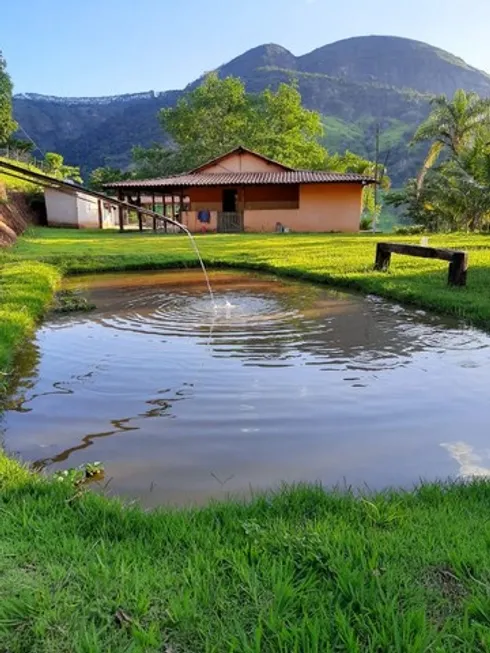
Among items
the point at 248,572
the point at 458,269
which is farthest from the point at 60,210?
the point at 248,572

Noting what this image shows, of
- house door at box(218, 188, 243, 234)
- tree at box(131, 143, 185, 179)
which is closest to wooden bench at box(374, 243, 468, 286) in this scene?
house door at box(218, 188, 243, 234)

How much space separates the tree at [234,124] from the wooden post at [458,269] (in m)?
34.7

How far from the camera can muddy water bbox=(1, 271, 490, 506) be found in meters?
3.62

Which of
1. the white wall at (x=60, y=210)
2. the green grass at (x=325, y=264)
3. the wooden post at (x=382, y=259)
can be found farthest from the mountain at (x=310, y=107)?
the wooden post at (x=382, y=259)

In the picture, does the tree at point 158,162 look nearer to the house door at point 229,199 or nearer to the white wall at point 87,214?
the white wall at point 87,214

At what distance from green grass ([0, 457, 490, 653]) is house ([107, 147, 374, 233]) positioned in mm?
27428

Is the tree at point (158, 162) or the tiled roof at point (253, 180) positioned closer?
the tiled roof at point (253, 180)

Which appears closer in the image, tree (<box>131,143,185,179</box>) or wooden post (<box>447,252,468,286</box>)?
wooden post (<box>447,252,468,286</box>)

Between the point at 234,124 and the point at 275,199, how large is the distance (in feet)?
43.2

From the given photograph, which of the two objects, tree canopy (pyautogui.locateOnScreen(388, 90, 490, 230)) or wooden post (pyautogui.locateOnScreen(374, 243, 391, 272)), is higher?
tree canopy (pyautogui.locateOnScreen(388, 90, 490, 230))

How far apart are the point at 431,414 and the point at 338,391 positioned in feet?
2.78

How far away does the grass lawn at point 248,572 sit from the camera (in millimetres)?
1923

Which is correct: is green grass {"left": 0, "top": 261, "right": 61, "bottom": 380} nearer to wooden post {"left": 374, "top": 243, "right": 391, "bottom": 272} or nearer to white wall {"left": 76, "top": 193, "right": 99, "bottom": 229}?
wooden post {"left": 374, "top": 243, "right": 391, "bottom": 272}

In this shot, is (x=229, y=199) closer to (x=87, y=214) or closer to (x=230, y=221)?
(x=230, y=221)
